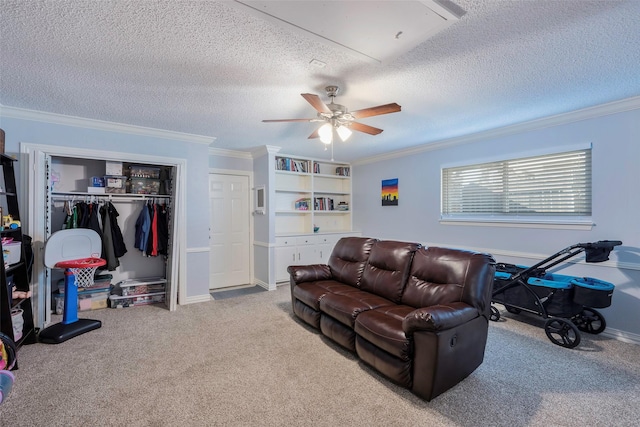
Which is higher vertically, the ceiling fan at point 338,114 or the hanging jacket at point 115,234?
the ceiling fan at point 338,114

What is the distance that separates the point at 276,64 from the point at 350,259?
2226 millimetres

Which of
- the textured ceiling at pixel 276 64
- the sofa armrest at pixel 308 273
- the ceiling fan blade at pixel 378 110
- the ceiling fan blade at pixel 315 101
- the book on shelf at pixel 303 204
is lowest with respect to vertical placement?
the sofa armrest at pixel 308 273

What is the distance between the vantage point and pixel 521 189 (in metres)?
3.68

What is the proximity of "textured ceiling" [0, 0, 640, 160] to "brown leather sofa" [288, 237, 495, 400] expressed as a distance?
4.99ft

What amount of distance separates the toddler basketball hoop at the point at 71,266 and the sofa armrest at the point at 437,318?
319 centimetres

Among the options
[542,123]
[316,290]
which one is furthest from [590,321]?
[316,290]

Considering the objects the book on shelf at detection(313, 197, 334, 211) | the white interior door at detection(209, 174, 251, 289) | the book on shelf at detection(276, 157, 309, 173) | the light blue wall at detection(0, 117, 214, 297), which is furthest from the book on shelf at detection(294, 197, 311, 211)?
the light blue wall at detection(0, 117, 214, 297)

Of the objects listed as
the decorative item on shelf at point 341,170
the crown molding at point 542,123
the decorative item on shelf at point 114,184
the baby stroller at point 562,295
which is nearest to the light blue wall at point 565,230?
the crown molding at point 542,123

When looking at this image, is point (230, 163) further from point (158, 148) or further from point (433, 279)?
point (433, 279)

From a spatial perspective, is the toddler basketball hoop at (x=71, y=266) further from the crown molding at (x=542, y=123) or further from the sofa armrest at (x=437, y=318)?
the crown molding at (x=542, y=123)

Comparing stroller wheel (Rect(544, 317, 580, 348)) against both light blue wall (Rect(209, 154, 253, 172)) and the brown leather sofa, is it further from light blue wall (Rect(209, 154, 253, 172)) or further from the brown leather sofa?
light blue wall (Rect(209, 154, 253, 172))

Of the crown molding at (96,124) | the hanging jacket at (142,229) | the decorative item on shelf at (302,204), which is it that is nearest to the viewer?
the crown molding at (96,124)

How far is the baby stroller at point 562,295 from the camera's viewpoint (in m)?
2.66

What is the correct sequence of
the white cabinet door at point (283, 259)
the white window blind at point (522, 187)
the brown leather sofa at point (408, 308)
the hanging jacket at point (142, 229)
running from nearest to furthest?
1. the brown leather sofa at point (408, 308)
2. the white window blind at point (522, 187)
3. the hanging jacket at point (142, 229)
4. the white cabinet door at point (283, 259)
